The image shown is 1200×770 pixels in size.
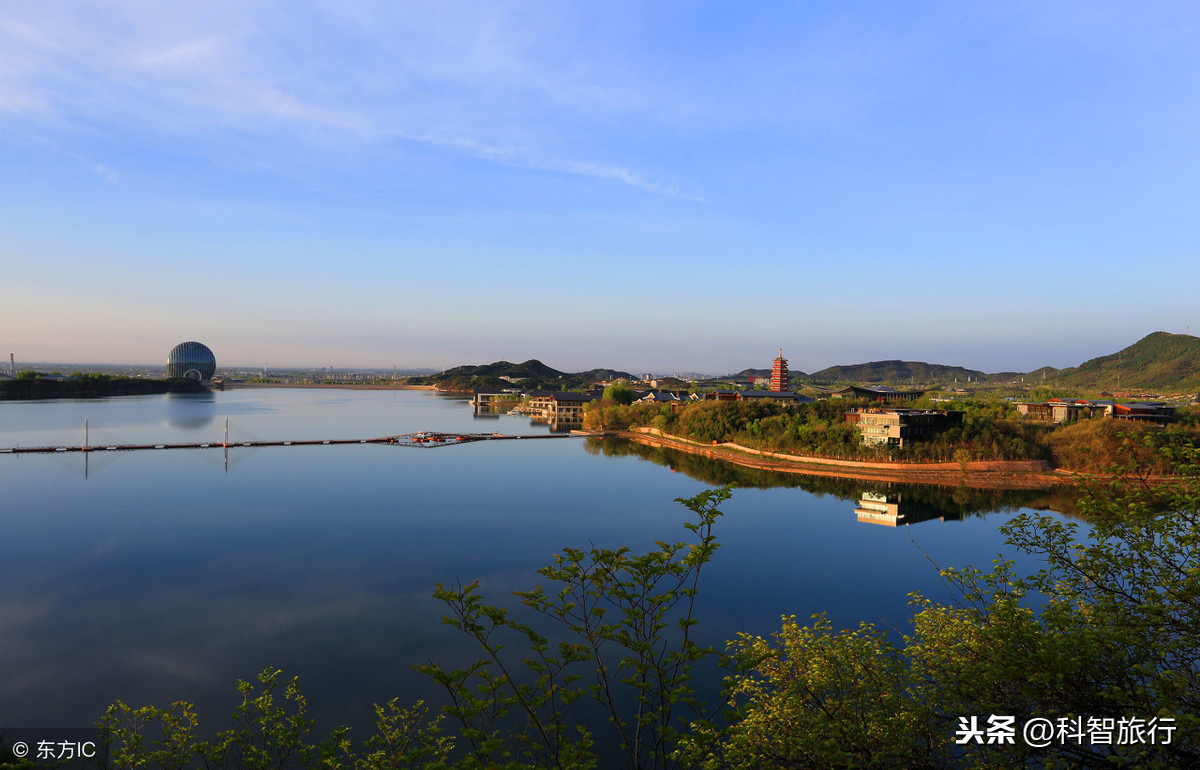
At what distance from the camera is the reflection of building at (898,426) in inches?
1206

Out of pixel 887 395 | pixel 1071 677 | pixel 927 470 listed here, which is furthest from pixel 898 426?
pixel 1071 677

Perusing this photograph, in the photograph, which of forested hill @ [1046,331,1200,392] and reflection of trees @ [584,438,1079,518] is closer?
reflection of trees @ [584,438,1079,518]

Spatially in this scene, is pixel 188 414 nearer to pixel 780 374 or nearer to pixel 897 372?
pixel 780 374

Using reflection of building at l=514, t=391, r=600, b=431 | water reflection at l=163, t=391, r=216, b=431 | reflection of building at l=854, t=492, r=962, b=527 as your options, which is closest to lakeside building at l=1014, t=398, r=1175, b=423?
reflection of building at l=854, t=492, r=962, b=527

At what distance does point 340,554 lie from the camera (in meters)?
15.9

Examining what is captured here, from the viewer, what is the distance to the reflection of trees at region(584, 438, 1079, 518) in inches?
905

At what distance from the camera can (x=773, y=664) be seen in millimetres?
6844

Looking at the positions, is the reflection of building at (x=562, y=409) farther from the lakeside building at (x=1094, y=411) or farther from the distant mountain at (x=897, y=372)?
the distant mountain at (x=897, y=372)

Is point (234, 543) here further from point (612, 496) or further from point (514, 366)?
point (514, 366)

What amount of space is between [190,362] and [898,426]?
340 feet

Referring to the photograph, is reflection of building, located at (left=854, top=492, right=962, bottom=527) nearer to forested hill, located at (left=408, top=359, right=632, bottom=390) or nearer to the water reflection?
the water reflection

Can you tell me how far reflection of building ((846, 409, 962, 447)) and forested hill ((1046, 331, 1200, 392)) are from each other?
56614 millimetres

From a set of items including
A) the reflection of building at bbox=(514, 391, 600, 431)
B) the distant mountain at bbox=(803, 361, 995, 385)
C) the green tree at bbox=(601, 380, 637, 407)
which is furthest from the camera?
the distant mountain at bbox=(803, 361, 995, 385)

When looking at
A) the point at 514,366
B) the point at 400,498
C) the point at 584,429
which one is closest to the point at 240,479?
the point at 400,498
